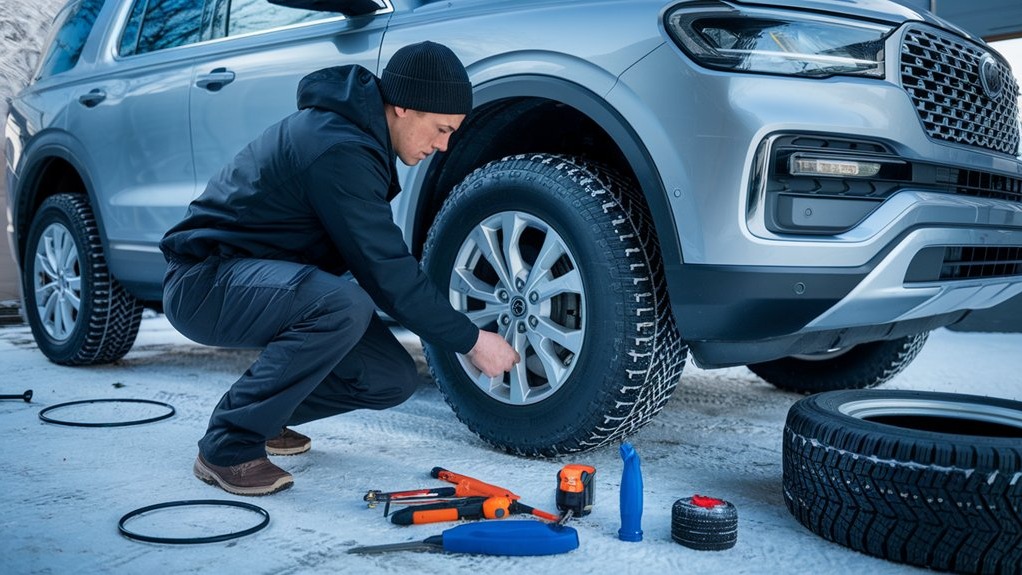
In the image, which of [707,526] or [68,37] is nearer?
[707,526]

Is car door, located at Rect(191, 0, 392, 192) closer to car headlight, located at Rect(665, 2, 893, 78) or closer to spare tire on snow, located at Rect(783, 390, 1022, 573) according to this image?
car headlight, located at Rect(665, 2, 893, 78)

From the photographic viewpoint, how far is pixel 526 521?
6.32ft

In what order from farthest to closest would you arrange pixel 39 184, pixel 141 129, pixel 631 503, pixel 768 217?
1. pixel 39 184
2. pixel 141 129
3. pixel 768 217
4. pixel 631 503

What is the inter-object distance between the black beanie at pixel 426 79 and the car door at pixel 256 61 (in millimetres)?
640

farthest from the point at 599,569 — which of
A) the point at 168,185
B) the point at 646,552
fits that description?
the point at 168,185

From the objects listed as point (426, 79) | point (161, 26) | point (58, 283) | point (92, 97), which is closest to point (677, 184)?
point (426, 79)

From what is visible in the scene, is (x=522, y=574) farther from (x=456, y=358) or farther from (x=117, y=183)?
(x=117, y=183)

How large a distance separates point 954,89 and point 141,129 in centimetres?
308

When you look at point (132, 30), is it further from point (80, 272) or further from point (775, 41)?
point (775, 41)

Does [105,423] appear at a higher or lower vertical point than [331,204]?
lower

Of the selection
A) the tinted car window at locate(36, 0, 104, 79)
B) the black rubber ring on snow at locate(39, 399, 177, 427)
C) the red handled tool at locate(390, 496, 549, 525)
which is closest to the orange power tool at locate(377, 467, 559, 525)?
the red handled tool at locate(390, 496, 549, 525)

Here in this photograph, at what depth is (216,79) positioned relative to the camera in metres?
3.37

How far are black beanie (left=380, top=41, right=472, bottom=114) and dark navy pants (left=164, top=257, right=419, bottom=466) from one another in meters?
0.50

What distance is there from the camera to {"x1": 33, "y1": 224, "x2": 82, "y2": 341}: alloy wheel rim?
428 centimetres
